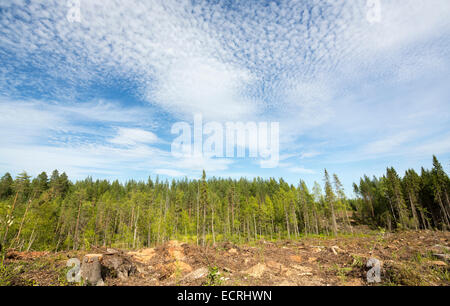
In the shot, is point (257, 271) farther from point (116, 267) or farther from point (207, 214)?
point (207, 214)

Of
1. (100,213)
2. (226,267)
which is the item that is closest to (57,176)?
(100,213)

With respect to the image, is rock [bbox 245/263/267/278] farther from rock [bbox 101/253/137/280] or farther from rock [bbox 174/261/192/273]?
rock [bbox 101/253/137/280]

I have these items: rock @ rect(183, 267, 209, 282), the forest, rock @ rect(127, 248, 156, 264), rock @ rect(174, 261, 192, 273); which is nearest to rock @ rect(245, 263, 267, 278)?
rock @ rect(183, 267, 209, 282)

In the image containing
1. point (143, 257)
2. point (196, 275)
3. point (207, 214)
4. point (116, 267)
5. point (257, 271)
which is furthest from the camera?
point (207, 214)

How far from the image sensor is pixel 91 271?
389 inches

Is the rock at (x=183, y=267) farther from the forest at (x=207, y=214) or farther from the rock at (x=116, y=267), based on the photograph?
the forest at (x=207, y=214)

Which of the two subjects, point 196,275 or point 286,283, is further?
point 196,275

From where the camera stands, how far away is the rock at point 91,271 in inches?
380

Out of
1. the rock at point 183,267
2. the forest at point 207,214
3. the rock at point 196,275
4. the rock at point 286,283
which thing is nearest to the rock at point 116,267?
the rock at point 183,267

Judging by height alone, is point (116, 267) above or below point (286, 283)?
above

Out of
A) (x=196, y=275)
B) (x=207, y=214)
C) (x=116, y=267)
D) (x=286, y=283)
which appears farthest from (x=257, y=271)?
(x=207, y=214)
